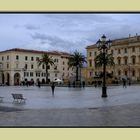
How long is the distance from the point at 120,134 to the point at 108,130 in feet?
1.40

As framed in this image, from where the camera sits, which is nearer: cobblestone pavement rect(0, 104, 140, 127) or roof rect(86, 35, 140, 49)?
cobblestone pavement rect(0, 104, 140, 127)

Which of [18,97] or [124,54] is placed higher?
[124,54]

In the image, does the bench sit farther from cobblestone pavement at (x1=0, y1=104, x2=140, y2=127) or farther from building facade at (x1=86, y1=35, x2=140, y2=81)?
cobblestone pavement at (x1=0, y1=104, x2=140, y2=127)

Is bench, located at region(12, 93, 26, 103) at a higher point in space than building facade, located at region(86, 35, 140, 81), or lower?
lower

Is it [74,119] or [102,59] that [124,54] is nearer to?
[102,59]

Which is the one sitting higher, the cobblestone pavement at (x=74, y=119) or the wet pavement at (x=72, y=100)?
the wet pavement at (x=72, y=100)

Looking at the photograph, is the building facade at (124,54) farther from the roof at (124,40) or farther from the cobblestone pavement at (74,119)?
the cobblestone pavement at (74,119)

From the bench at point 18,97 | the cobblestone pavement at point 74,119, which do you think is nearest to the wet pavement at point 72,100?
the bench at point 18,97

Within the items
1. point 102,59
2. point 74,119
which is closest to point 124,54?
point 102,59

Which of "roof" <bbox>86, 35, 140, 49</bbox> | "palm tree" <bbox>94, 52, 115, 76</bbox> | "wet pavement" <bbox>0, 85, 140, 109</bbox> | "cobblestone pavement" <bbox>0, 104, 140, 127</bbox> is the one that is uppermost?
"roof" <bbox>86, 35, 140, 49</bbox>

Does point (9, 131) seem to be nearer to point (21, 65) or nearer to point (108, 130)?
point (108, 130)

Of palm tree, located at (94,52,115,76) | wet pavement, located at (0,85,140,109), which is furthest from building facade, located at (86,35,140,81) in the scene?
wet pavement, located at (0,85,140,109)

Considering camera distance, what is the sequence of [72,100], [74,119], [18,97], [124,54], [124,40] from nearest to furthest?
[74,119] < [124,40] < [18,97] < [124,54] < [72,100]

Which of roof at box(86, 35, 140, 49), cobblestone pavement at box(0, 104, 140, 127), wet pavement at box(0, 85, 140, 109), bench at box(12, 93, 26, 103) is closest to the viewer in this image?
cobblestone pavement at box(0, 104, 140, 127)
